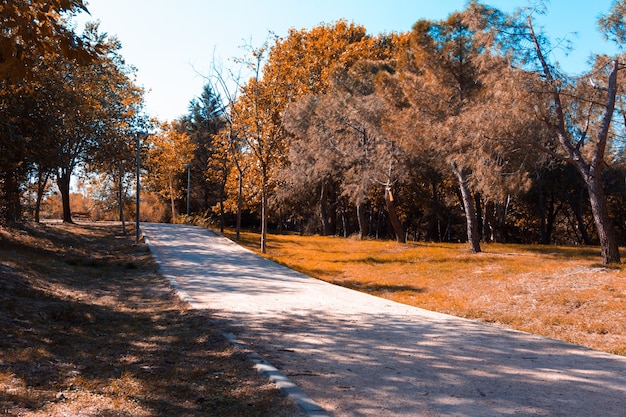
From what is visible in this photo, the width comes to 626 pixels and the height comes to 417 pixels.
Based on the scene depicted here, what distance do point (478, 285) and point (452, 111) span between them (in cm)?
662

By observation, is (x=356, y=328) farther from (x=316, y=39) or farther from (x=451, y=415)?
(x=316, y=39)

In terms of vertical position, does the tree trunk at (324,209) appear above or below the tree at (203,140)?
below

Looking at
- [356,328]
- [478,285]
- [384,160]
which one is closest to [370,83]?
[384,160]

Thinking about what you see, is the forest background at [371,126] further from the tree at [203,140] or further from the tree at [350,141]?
the tree at [203,140]

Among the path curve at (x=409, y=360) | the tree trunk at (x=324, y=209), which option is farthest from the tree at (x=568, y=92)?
the tree trunk at (x=324, y=209)

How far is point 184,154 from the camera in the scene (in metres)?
45.2

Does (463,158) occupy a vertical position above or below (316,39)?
below

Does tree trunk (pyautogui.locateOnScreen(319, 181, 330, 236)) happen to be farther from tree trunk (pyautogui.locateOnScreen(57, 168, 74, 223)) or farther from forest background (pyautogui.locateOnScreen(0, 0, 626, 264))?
tree trunk (pyautogui.locateOnScreen(57, 168, 74, 223))

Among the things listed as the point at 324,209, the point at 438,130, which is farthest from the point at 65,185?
the point at 438,130

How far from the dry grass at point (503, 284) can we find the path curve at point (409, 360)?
67.5 inches

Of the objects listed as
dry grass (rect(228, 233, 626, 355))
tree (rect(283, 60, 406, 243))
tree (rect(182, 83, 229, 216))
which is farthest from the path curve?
tree (rect(182, 83, 229, 216))

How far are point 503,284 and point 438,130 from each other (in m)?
5.79

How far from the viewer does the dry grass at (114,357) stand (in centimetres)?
392

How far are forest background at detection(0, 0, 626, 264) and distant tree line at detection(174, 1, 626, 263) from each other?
0.07 metres
